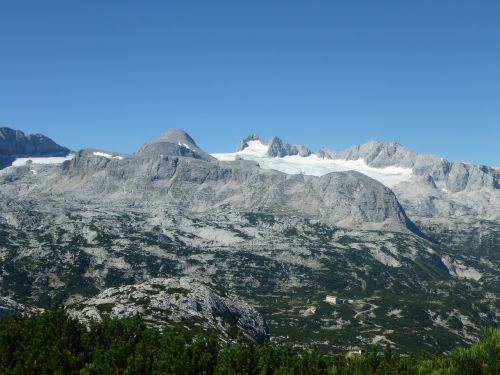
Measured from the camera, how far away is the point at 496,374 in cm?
4600

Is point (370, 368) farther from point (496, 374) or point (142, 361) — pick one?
point (142, 361)

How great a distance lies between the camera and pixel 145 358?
214 feet

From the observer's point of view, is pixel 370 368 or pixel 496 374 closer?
pixel 496 374

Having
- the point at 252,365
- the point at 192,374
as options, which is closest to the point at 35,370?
the point at 192,374

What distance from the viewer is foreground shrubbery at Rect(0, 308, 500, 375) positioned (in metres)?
62.1

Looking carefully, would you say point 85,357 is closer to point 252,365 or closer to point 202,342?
point 202,342

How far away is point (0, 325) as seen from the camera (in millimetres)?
78500

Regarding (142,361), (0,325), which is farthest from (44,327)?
(142,361)

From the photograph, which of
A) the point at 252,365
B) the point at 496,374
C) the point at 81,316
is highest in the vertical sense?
the point at 496,374

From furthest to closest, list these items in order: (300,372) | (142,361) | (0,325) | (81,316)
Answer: (81,316) → (0,325) → (300,372) → (142,361)

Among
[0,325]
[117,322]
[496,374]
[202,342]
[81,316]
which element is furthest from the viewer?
[81,316]

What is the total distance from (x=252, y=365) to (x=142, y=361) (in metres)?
14.0

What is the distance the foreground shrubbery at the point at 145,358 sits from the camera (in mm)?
62062

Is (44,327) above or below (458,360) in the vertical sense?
below
